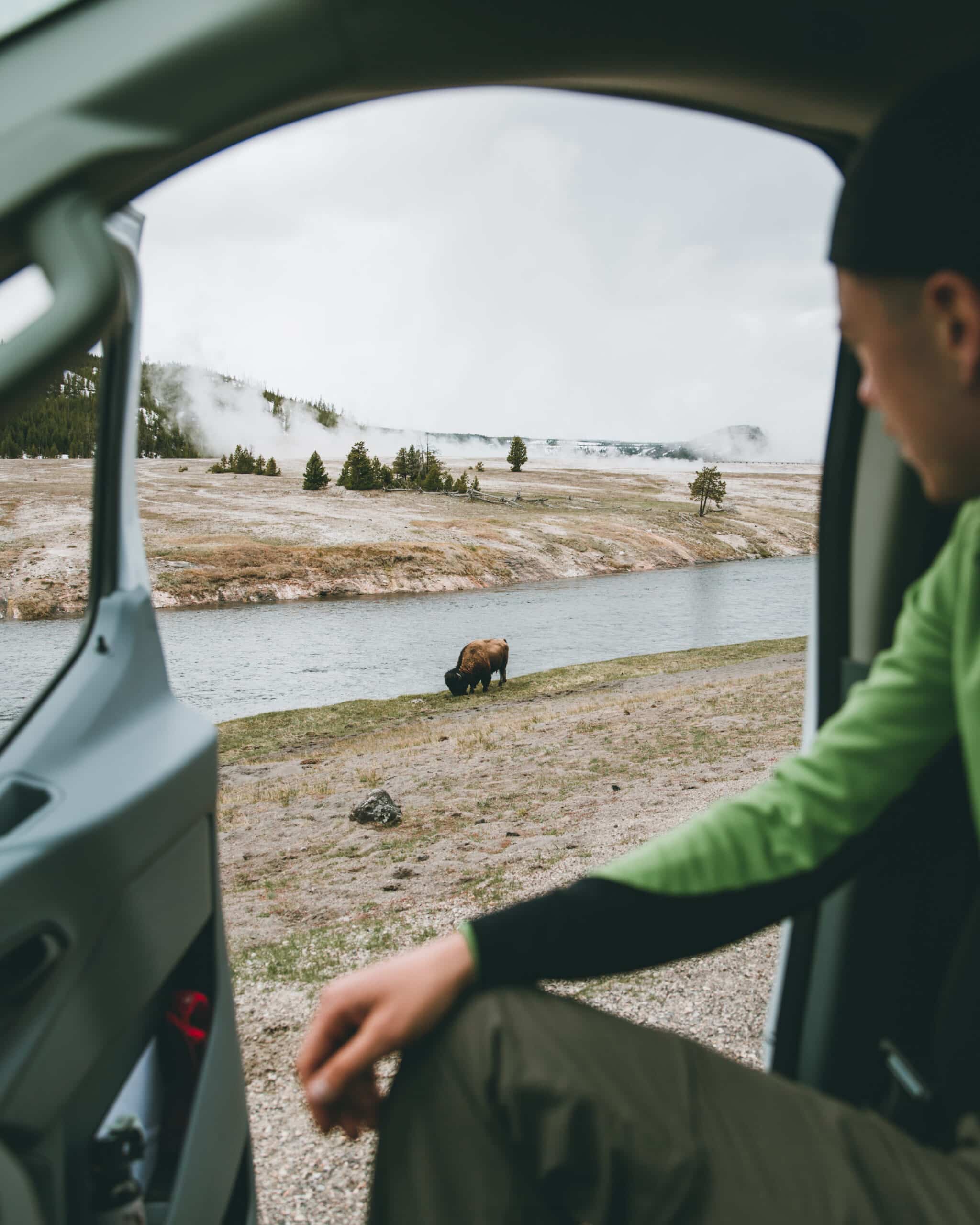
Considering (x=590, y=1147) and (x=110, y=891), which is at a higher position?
(x=110, y=891)

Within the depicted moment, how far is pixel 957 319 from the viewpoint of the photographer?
0.95 m

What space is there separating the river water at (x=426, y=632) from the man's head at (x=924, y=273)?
20.0m

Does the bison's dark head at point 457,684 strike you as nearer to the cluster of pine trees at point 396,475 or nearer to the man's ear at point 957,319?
the man's ear at point 957,319

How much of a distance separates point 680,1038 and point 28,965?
0.80m

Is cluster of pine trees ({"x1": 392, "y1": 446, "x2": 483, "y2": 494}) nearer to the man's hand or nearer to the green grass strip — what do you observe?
the green grass strip

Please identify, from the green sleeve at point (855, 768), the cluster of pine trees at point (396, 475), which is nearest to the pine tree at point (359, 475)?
the cluster of pine trees at point (396, 475)

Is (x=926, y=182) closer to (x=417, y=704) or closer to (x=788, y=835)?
(x=788, y=835)

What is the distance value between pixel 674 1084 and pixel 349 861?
20.2 ft

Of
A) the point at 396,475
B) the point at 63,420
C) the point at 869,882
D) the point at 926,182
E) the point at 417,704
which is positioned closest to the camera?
the point at 926,182

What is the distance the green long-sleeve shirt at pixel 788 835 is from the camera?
1092 mm

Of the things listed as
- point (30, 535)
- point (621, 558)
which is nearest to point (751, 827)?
point (30, 535)

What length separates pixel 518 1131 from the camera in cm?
95

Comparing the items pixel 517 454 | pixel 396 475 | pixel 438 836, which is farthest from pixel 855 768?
pixel 517 454

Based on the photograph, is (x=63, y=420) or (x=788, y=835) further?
(x=63, y=420)
